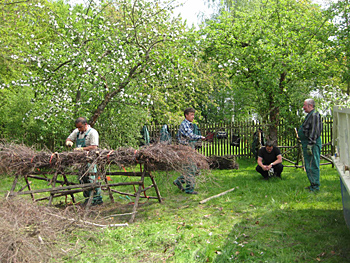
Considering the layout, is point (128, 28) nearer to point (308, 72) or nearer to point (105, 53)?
point (105, 53)

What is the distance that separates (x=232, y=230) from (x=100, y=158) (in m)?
2.47

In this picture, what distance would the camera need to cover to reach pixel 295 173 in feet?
32.4

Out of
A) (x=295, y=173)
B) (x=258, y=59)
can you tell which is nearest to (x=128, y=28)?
(x=258, y=59)

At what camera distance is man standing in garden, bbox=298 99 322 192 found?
721 centimetres

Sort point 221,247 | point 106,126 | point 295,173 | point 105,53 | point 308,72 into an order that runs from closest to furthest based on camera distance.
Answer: point 221,247 → point 295,173 → point 105,53 → point 308,72 → point 106,126

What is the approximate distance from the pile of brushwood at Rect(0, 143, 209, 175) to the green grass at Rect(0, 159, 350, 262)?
0.45 meters

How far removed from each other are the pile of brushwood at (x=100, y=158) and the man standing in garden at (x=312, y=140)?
257 centimetres

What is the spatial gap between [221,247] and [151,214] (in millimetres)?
2219

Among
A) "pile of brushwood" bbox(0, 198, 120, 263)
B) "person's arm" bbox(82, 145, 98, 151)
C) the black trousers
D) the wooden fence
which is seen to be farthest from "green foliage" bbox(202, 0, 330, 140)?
"pile of brushwood" bbox(0, 198, 120, 263)

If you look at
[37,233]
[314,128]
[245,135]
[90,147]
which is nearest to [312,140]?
[314,128]

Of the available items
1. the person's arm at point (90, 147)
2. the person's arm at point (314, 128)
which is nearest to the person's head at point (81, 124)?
the person's arm at point (90, 147)

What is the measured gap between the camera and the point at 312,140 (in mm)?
7203

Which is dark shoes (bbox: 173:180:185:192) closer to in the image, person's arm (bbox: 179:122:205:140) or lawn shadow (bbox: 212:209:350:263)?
person's arm (bbox: 179:122:205:140)

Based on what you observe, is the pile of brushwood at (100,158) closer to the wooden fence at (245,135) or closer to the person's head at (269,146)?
the person's head at (269,146)
